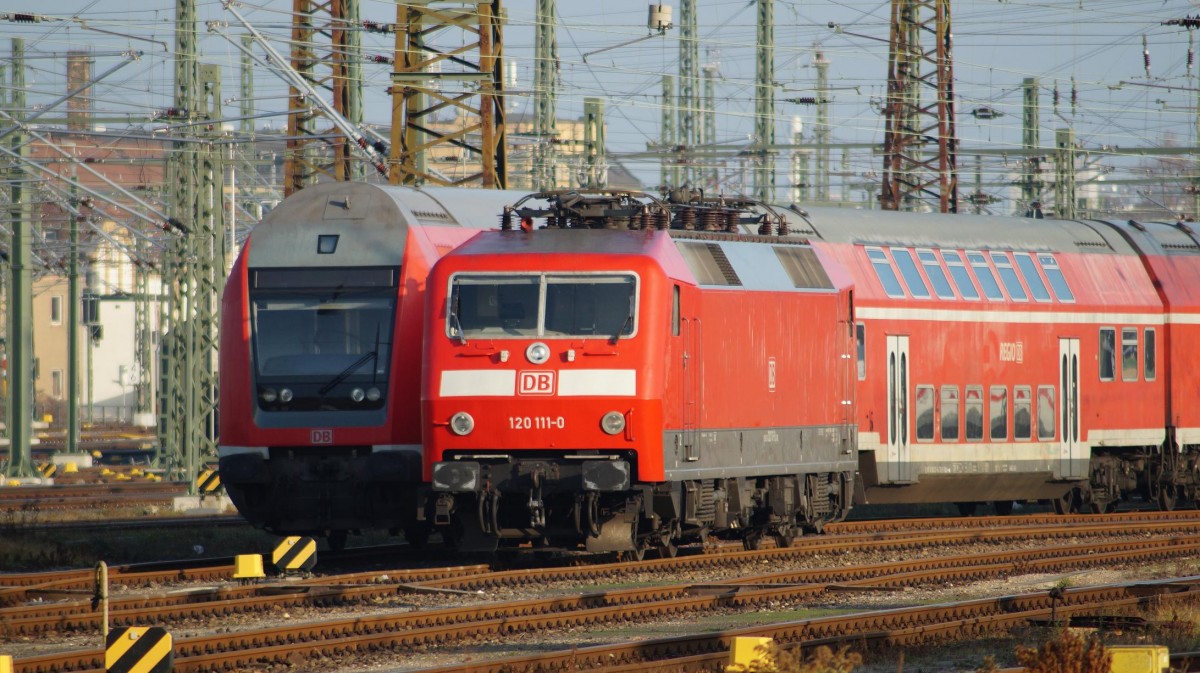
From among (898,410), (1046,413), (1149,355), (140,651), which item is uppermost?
(1149,355)

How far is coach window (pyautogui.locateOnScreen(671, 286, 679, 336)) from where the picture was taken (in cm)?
1845

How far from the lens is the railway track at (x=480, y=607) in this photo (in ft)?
44.9

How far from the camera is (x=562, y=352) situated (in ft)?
59.6

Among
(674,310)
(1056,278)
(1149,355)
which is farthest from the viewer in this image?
(1149,355)

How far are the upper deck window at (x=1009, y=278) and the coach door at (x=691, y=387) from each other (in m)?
9.56

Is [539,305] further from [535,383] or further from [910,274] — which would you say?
[910,274]

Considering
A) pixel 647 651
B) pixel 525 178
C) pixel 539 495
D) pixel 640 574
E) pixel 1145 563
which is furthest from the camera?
pixel 525 178

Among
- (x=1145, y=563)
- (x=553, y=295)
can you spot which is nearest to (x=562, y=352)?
(x=553, y=295)

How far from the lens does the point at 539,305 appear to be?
18344 mm

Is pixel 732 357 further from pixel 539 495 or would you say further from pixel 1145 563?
pixel 1145 563

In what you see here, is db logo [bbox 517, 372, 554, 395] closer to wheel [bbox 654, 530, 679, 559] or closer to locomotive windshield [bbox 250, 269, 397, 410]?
locomotive windshield [bbox 250, 269, 397, 410]

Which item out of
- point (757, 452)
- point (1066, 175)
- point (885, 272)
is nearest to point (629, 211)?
point (757, 452)

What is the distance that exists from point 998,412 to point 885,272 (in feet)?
10.0

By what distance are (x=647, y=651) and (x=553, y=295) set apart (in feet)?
18.9
